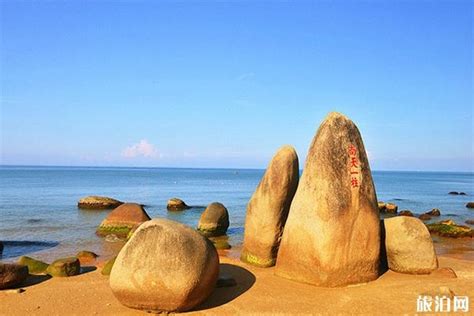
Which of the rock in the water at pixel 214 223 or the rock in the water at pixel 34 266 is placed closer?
the rock in the water at pixel 34 266

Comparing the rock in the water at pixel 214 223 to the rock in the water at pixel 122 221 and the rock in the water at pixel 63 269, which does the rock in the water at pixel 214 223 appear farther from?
the rock in the water at pixel 63 269

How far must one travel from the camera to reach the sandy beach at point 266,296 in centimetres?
823

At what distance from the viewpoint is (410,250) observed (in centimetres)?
1055

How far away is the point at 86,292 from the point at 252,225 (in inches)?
186

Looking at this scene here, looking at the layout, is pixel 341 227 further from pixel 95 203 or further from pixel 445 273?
pixel 95 203

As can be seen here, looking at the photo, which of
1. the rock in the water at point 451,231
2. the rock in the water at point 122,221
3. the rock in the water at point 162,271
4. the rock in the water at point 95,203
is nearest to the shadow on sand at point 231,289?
the rock in the water at point 162,271

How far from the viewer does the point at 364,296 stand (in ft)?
28.9

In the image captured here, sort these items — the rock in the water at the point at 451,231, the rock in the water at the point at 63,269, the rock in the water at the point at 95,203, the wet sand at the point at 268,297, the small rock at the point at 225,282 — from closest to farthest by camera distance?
1. the wet sand at the point at 268,297
2. the small rock at the point at 225,282
3. the rock in the water at the point at 63,269
4. the rock in the water at the point at 451,231
5. the rock in the water at the point at 95,203

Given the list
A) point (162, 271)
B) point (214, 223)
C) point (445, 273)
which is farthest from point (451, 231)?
point (162, 271)

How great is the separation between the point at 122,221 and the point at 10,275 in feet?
34.2

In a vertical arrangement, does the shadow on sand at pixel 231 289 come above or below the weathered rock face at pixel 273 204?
below

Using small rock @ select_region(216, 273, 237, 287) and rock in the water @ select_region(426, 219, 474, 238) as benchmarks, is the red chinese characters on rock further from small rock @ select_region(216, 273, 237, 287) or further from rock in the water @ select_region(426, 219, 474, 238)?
rock in the water @ select_region(426, 219, 474, 238)

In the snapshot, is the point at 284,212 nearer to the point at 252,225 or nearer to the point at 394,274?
the point at 252,225

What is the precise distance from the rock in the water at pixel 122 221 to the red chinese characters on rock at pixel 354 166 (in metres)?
13.0
